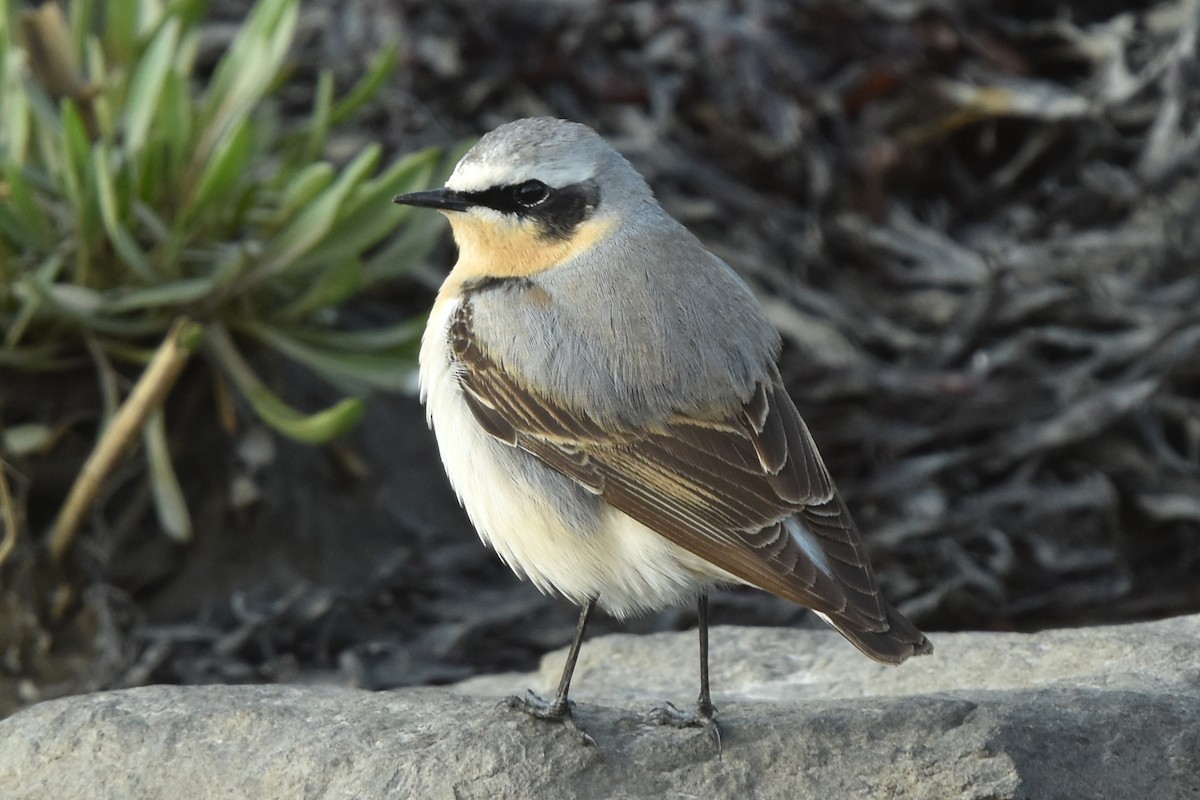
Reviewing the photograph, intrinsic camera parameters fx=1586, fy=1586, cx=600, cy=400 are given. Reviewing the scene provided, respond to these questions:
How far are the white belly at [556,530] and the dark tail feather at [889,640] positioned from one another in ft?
1.39

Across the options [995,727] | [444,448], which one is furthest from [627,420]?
[995,727]

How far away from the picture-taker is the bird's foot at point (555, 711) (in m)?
4.12

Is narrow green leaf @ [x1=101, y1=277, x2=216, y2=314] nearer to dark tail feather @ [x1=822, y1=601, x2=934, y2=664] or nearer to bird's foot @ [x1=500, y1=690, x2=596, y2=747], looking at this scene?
bird's foot @ [x1=500, y1=690, x2=596, y2=747]

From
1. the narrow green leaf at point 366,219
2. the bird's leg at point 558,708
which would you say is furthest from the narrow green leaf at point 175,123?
the bird's leg at point 558,708

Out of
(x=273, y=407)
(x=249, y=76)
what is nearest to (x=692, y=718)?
(x=273, y=407)

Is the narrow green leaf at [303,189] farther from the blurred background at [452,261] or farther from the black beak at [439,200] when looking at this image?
the black beak at [439,200]

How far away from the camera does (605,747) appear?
4.12 meters

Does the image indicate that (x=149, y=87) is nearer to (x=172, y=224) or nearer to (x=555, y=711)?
(x=172, y=224)

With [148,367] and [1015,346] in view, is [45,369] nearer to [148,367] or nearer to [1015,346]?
[148,367]

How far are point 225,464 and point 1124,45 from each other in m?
4.86

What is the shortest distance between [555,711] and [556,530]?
484 millimetres

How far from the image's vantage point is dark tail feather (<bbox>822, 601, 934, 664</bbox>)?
3852mm

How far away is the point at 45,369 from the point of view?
6.64 meters

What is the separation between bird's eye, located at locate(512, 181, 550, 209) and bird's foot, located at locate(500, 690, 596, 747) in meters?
1.41
